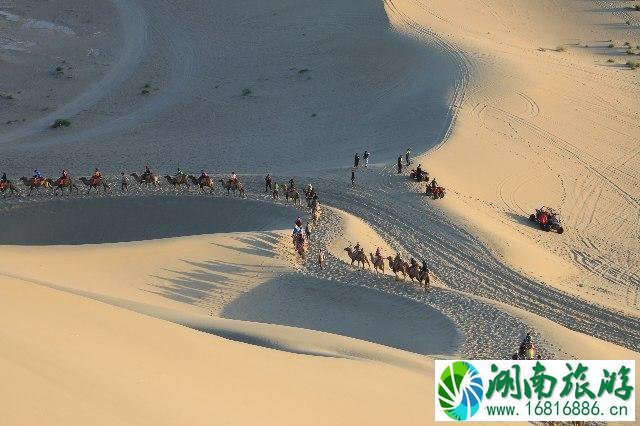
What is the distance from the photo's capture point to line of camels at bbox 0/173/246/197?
3409 centimetres

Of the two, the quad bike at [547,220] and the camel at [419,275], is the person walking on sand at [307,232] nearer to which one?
the camel at [419,275]

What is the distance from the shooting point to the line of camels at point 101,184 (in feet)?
112

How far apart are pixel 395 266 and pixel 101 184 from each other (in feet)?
44.3

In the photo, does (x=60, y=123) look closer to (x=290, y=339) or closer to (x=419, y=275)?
(x=419, y=275)

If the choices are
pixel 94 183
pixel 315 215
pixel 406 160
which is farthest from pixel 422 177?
pixel 94 183

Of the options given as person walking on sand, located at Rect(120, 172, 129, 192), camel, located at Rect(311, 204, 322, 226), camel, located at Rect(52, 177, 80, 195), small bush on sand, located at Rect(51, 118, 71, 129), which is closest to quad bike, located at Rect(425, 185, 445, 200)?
camel, located at Rect(311, 204, 322, 226)

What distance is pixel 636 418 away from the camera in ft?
57.0

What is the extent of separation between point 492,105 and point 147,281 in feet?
74.5

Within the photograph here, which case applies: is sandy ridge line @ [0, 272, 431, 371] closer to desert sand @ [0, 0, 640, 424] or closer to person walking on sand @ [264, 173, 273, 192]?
desert sand @ [0, 0, 640, 424]

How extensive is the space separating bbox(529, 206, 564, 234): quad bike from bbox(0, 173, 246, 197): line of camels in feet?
33.7

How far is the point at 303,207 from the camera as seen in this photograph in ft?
107

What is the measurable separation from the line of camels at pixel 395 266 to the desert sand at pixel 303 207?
0.35 meters

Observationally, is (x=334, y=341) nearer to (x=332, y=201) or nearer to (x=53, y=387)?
(x=53, y=387)

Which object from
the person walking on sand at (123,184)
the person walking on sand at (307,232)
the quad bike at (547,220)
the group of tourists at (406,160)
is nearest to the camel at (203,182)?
→ the person walking on sand at (123,184)
